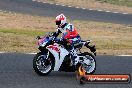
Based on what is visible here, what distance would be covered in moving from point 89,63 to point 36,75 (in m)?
1.62

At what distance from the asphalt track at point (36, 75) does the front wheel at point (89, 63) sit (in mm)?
374

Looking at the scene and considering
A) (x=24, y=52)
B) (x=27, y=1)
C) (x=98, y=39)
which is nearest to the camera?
(x=24, y=52)

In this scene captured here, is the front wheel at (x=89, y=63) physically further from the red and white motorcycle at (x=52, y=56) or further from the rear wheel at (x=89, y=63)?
the red and white motorcycle at (x=52, y=56)

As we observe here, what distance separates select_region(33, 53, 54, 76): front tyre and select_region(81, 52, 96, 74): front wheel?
1060 mm

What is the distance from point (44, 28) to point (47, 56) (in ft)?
44.2

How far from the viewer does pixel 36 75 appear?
520 inches

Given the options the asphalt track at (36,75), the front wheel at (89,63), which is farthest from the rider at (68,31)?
the asphalt track at (36,75)

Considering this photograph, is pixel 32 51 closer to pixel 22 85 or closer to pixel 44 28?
pixel 22 85

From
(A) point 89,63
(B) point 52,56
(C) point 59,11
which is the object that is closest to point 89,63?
(A) point 89,63

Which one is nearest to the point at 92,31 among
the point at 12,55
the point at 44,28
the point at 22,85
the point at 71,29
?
the point at 44,28

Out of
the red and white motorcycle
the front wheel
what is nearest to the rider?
the red and white motorcycle

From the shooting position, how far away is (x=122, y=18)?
3400 cm

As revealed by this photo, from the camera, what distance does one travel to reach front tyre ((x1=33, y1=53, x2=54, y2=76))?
1313 centimetres

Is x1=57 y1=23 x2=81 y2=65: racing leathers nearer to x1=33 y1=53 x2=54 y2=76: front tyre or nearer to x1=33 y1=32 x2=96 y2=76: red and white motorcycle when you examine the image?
x1=33 y1=32 x2=96 y2=76: red and white motorcycle
